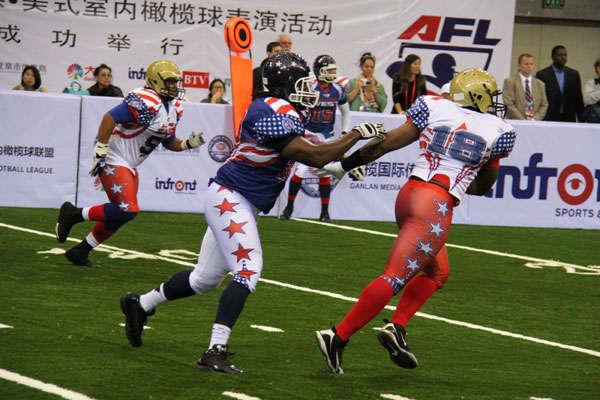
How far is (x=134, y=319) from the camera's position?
5.59 m

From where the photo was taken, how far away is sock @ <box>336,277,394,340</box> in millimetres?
5262

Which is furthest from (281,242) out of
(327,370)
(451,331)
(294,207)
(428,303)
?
(327,370)

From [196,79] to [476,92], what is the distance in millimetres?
9362

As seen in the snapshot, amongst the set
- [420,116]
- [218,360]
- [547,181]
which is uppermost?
[420,116]

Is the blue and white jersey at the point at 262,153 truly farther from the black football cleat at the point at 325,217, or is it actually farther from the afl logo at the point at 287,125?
the black football cleat at the point at 325,217

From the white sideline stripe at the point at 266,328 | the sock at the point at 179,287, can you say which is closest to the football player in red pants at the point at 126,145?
the white sideline stripe at the point at 266,328

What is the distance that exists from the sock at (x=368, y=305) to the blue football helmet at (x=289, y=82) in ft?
3.34

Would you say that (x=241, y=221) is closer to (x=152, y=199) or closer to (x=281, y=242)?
(x=281, y=242)

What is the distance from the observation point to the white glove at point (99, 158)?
312 inches

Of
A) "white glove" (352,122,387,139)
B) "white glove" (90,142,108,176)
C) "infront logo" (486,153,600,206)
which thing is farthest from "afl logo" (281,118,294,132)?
"infront logo" (486,153,600,206)

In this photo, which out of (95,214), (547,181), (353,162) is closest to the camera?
(353,162)

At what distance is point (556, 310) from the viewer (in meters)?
7.63

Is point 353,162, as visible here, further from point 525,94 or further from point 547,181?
point 525,94

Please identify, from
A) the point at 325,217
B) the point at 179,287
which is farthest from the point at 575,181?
the point at 179,287
